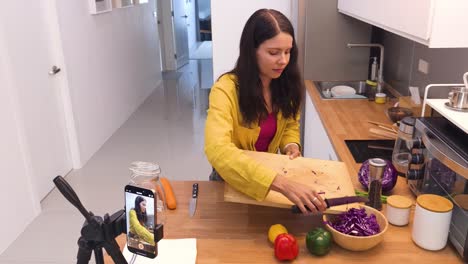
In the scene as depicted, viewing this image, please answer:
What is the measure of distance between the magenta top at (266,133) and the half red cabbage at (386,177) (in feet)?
1.27

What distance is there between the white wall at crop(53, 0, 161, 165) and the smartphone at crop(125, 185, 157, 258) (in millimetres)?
3074

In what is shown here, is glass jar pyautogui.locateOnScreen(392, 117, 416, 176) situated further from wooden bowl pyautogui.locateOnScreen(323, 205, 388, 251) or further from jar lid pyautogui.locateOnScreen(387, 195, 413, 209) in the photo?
wooden bowl pyautogui.locateOnScreen(323, 205, 388, 251)

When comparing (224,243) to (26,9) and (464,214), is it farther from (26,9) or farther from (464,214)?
(26,9)

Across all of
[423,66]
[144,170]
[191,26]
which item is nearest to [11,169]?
[144,170]

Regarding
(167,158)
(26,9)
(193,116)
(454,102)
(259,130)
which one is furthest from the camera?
(193,116)

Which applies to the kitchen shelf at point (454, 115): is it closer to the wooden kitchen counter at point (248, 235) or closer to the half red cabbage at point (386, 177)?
the half red cabbage at point (386, 177)

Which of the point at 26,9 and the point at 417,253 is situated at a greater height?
the point at 26,9

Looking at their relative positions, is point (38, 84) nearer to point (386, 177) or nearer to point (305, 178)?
point (305, 178)

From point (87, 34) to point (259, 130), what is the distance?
2.99 m

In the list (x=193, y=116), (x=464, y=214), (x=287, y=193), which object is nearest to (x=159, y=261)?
(x=287, y=193)

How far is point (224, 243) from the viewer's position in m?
1.22

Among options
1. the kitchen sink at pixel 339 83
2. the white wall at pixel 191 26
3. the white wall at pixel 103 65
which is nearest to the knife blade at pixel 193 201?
the kitchen sink at pixel 339 83

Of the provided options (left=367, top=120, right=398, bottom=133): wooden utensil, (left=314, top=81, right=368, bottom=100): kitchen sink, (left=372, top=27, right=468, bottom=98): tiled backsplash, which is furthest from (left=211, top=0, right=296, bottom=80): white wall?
(left=367, top=120, right=398, bottom=133): wooden utensil

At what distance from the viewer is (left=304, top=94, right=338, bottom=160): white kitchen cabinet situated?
2319mm
